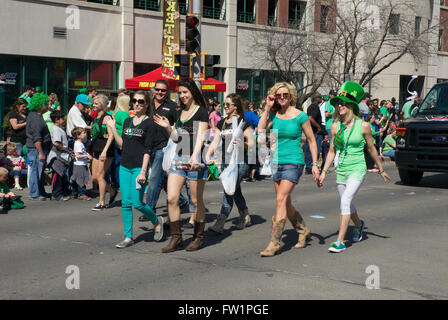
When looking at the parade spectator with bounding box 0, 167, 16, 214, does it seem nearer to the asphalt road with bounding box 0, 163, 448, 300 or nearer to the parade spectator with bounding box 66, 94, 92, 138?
the asphalt road with bounding box 0, 163, 448, 300

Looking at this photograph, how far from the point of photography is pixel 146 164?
7375mm

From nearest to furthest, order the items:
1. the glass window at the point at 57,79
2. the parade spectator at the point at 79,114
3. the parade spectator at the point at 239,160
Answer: the parade spectator at the point at 239,160, the parade spectator at the point at 79,114, the glass window at the point at 57,79

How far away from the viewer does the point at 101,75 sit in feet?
83.5

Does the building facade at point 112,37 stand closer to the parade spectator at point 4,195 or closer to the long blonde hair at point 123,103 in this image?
Answer: the parade spectator at point 4,195

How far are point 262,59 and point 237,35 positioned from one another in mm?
1673

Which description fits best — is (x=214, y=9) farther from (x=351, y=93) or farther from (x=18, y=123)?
(x=351, y=93)

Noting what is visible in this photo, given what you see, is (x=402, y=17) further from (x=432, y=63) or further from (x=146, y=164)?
(x=146, y=164)

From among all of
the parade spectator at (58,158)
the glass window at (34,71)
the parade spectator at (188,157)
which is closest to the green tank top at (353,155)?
the parade spectator at (188,157)

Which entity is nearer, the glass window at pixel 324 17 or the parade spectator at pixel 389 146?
the parade spectator at pixel 389 146

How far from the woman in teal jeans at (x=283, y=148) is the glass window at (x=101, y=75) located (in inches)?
742

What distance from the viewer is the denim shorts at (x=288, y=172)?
23.3 feet

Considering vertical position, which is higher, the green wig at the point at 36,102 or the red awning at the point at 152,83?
the red awning at the point at 152,83
